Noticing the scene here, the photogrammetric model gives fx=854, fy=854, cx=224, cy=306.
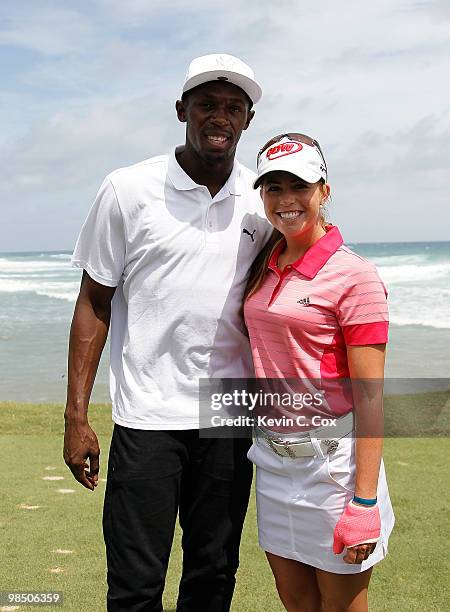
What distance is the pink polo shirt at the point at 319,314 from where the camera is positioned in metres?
2.45

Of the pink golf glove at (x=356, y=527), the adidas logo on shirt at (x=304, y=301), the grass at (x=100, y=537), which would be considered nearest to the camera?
the pink golf glove at (x=356, y=527)

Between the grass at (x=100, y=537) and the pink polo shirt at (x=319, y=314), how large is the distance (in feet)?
4.79

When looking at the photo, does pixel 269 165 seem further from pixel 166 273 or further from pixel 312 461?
pixel 312 461

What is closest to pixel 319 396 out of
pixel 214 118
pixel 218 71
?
pixel 214 118

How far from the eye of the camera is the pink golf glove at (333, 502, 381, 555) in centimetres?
243

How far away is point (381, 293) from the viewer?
2.47m

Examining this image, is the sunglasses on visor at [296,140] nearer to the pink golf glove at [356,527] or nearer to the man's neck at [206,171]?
the man's neck at [206,171]

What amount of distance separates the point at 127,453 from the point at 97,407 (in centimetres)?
542

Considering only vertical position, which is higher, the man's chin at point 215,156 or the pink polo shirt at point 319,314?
the man's chin at point 215,156

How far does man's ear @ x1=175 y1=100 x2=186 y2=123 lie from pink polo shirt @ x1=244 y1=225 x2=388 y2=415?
645 millimetres

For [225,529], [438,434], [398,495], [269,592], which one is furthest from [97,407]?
[225,529]

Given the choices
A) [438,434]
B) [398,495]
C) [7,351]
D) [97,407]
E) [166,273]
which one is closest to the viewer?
[166,273]

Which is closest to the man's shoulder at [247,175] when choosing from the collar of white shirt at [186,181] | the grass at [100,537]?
the collar of white shirt at [186,181]

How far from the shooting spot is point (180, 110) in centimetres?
291
